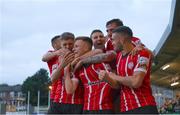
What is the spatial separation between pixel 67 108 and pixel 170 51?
51.1 ft

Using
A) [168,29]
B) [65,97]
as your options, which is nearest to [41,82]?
[168,29]

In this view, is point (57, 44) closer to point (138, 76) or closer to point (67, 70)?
point (67, 70)

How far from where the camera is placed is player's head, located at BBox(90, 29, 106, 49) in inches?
171

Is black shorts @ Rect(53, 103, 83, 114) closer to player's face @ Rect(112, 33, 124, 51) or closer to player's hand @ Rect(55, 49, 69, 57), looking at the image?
player's hand @ Rect(55, 49, 69, 57)

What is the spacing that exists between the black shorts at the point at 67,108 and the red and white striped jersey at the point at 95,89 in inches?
9.0

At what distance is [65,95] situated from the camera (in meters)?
4.47

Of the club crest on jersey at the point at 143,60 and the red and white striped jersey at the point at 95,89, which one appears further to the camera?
the red and white striped jersey at the point at 95,89

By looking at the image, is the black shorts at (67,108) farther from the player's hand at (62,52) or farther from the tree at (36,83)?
the tree at (36,83)

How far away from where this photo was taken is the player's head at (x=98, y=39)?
435 centimetres

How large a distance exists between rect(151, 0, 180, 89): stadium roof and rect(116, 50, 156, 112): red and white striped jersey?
815cm

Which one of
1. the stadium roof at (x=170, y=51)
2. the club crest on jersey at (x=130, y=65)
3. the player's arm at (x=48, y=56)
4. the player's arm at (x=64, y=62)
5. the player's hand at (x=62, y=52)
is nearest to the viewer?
the club crest on jersey at (x=130, y=65)

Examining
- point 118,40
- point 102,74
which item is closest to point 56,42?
point 118,40

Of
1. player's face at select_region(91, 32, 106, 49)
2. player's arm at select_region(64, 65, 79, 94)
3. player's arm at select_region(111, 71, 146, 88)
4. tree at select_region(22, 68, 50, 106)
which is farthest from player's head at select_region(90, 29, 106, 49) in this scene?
tree at select_region(22, 68, 50, 106)

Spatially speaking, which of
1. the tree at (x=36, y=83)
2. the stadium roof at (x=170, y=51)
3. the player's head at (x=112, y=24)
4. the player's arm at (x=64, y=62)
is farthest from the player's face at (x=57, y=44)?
the tree at (x=36, y=83)
